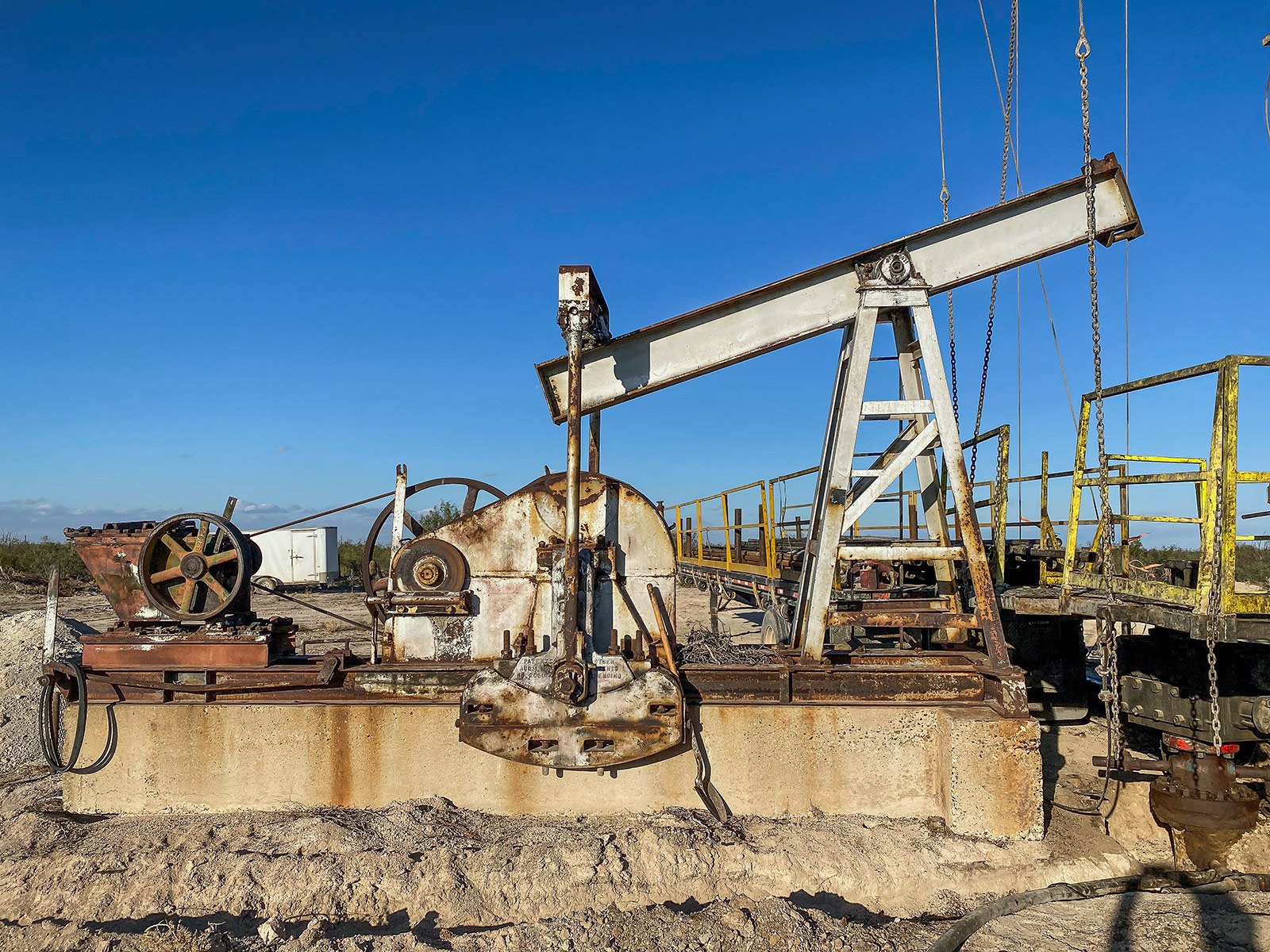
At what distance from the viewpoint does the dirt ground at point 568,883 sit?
132 inches

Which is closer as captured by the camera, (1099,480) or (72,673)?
(1099,480)

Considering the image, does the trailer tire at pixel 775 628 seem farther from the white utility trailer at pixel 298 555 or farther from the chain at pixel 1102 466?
the white utility trailer at pixel 298 555

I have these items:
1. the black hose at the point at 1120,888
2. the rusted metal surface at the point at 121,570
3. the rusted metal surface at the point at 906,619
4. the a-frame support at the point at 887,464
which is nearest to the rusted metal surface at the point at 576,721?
the a-frame support at the point at 887,464

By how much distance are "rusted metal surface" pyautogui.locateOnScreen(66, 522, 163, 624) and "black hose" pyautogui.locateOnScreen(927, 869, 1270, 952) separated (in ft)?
16.7

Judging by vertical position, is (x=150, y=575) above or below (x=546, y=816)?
above

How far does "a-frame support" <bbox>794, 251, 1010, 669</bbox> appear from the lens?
4.67 metres

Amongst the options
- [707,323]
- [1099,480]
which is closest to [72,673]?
[707,323]

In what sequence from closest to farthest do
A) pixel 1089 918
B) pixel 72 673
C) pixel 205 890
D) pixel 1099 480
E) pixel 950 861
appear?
pixel 1089 918 → pixel 205 890 → pixel 950 861 → pixel 1099 480 → pixel 72 673

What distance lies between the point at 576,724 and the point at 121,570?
10.5 feet

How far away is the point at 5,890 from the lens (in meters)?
3.83

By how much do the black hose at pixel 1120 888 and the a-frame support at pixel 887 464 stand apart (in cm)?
121

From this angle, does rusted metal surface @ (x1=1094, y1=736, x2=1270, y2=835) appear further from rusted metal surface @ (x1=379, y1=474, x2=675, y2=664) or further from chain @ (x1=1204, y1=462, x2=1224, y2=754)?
rusted metal surface @ (x1=379, y1=474, x2=675, y2=664)

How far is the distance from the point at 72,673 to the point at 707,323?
4548mm

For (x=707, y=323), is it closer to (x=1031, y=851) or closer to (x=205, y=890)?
(x=1031, y=851)
